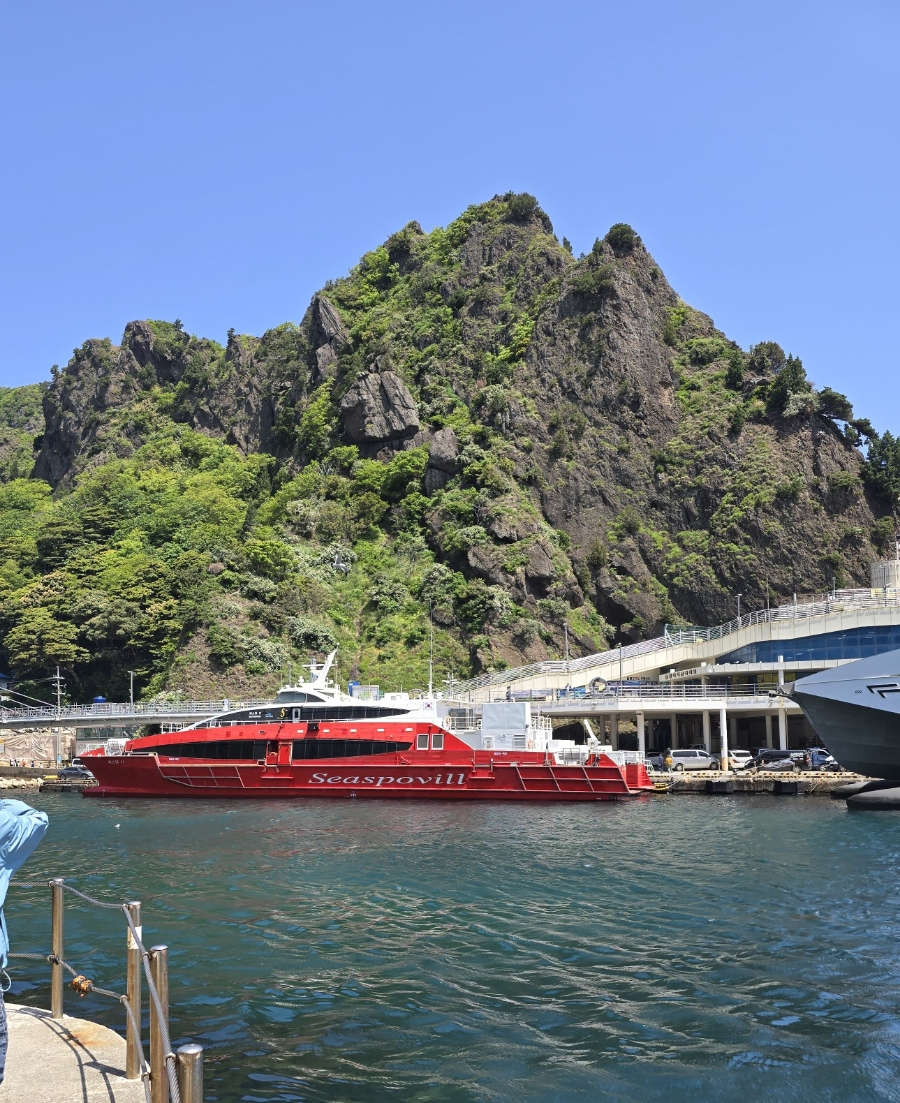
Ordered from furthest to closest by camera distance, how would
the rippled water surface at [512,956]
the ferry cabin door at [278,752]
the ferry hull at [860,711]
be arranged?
the ferry cabin door at [278,752] → the ferry hull at [860,711] → the rippled water surface at [512,956]

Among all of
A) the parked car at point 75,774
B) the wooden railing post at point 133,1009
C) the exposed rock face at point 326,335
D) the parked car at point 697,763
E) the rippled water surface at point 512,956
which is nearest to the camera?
the wooden railing post at point 133,1009

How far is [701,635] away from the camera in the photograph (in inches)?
→ 2665

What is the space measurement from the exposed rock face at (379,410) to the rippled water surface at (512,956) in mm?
56538

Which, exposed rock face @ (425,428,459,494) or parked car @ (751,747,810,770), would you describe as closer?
parked car @ (751,747,810,770)

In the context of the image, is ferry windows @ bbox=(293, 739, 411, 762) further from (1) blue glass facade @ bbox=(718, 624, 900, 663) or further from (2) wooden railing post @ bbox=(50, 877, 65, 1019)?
(2) wooden railing post @ bbox=(50, 877, 65, 1019)

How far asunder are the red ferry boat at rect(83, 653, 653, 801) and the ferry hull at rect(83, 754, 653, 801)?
0.05 m

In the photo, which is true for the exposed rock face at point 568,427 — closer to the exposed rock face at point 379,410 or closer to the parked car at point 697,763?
the exposed rock face at point 379,410

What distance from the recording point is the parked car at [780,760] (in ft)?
171

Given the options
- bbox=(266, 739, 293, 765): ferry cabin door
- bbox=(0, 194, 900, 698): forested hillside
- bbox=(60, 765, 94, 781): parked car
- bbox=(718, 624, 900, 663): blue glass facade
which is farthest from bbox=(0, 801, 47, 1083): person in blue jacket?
bbox=(0, 194, 900, 698): forested hillside

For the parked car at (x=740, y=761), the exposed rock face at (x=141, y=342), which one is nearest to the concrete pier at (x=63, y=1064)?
the parked car at (x=740, y=761)

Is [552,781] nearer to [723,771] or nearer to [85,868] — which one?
[723,771]

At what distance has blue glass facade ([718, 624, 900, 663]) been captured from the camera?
57656 mm

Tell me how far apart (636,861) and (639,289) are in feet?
237

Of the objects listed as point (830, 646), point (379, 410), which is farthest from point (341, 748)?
point (379, 410)
